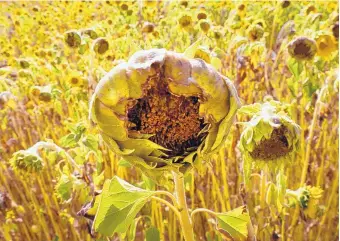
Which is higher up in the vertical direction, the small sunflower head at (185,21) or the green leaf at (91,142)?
the small sunflower head at (185,21)

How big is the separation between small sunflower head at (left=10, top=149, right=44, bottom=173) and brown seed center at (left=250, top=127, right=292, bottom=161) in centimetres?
40

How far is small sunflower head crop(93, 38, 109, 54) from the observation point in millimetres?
1253

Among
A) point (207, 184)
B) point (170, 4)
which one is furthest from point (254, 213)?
point (170, 4)

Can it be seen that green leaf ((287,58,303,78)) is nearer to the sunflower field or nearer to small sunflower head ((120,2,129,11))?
the sunflower field

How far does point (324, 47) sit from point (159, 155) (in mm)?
767

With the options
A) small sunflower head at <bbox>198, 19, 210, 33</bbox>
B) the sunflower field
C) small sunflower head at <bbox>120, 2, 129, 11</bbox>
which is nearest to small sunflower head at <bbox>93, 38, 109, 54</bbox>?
the sunflower field

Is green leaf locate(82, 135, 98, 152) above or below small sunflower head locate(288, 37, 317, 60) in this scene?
below

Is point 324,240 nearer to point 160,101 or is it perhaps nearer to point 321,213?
point 321,213

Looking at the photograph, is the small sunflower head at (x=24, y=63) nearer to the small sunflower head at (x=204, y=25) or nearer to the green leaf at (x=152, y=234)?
the small sunflower head at (x=204, y=25)

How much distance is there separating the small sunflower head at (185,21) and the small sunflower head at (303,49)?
646mm

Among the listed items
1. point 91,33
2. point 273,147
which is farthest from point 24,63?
point 273,147

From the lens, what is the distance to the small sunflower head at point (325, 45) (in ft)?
3.42

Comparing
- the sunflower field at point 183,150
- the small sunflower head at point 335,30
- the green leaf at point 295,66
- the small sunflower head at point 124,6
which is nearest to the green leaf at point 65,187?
the sunflower field at point 183,150

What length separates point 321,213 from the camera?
0.97m
